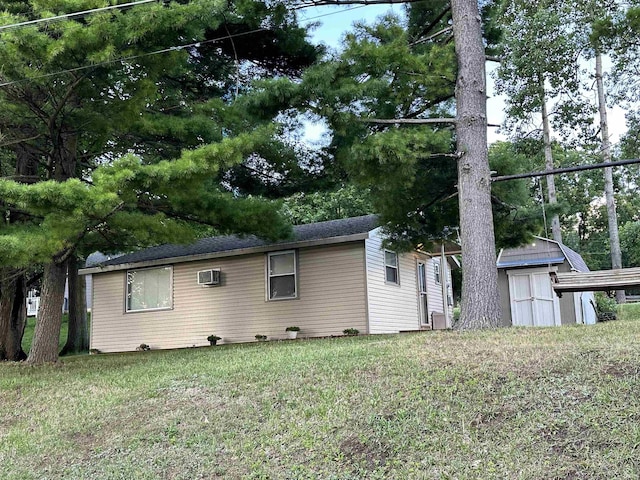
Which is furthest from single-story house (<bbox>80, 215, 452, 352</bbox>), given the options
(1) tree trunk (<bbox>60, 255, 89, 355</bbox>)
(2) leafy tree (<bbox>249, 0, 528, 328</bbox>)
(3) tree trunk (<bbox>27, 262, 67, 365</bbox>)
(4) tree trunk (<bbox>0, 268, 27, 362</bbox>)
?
(3) tree trunk (<bbox>27, 262, 67, 365</bbox>)

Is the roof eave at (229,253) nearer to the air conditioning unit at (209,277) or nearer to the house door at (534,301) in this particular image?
the air conditioning unit at (209,277)

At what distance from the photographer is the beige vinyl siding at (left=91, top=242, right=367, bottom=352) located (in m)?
12.1

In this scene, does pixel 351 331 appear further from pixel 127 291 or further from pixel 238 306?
pixel 127 291

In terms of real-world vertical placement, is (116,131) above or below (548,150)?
below

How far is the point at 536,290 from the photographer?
16.1 metres

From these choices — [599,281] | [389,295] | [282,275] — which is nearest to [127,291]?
[282,275]

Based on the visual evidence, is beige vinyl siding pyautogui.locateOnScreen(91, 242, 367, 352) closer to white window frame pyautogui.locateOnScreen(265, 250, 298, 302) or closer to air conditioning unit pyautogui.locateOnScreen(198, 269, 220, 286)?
white window frame pyautogui.locateOnScreen(265, 250, 298, 302)

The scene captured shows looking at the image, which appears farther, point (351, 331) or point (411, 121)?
point (351, 331)

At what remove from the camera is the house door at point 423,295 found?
14.9 metres

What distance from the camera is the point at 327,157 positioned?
10.5m

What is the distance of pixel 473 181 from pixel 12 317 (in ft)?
31.9

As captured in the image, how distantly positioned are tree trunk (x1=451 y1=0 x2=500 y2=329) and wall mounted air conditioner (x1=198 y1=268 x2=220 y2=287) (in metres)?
6.73

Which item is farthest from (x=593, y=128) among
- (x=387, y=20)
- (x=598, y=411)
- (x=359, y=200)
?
(x=598, y=411)

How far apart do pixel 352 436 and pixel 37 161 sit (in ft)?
30.8
